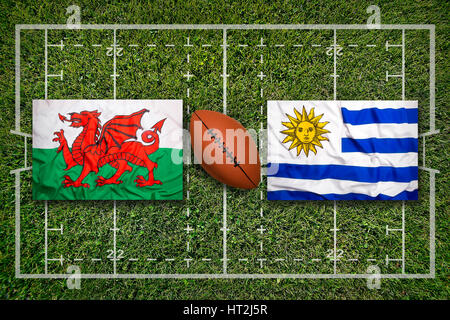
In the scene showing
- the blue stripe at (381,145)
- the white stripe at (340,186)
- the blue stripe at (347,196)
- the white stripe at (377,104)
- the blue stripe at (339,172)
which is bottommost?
the blue stripe at (347,196)

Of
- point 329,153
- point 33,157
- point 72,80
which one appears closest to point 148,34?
point 72,80

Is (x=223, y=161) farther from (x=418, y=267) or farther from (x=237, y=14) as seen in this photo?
(x=418, y=267)

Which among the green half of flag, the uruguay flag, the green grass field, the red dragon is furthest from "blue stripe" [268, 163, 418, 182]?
the red dragon

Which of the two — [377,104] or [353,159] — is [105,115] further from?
[377,104]

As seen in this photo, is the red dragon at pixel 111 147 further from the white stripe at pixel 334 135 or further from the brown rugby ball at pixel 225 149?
the white stripe at pixel 334 135

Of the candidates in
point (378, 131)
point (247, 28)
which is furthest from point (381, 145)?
point (247, 28)

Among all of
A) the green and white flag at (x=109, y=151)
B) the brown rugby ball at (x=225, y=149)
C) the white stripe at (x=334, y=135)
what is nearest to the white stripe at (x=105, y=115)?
the green and white flag at (x=109, y=151)
